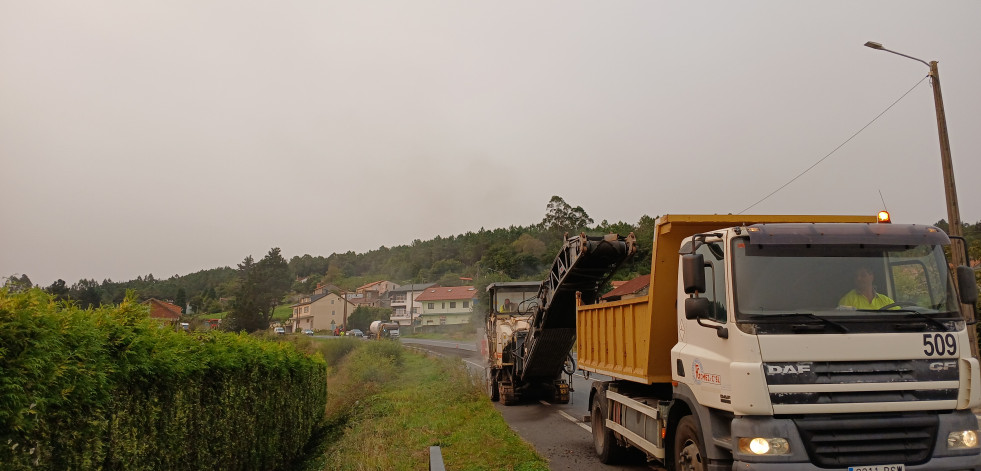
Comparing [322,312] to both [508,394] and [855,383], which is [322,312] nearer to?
[508,394]

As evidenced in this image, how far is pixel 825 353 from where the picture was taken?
4984 mm

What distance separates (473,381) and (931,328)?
1441cm

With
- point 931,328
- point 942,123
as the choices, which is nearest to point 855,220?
point 931,328

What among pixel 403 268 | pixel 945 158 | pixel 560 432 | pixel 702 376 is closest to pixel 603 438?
pixel 560 432

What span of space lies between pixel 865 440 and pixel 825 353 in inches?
28.4

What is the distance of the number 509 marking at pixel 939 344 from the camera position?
5090 mm

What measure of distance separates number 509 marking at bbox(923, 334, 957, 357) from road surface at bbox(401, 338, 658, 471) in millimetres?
4246

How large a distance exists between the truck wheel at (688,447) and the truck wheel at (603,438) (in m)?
2.31

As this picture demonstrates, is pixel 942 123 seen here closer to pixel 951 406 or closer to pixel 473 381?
pixel 951 406

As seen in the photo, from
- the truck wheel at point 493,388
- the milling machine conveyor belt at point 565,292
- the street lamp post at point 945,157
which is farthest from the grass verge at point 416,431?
the street lamp post at point 945,157

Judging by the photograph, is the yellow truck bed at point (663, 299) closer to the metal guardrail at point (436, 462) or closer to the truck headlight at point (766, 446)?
the truck headlight at point (766, 446)

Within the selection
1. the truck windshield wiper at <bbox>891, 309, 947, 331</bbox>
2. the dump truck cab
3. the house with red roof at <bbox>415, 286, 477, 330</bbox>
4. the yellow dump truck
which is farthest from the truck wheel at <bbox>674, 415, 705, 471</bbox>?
the house with red roof at <bbox>415, 286, 477, 330</bbox>

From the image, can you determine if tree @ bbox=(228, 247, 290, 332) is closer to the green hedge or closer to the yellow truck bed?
the green hedge

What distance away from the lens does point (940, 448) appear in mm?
4934
